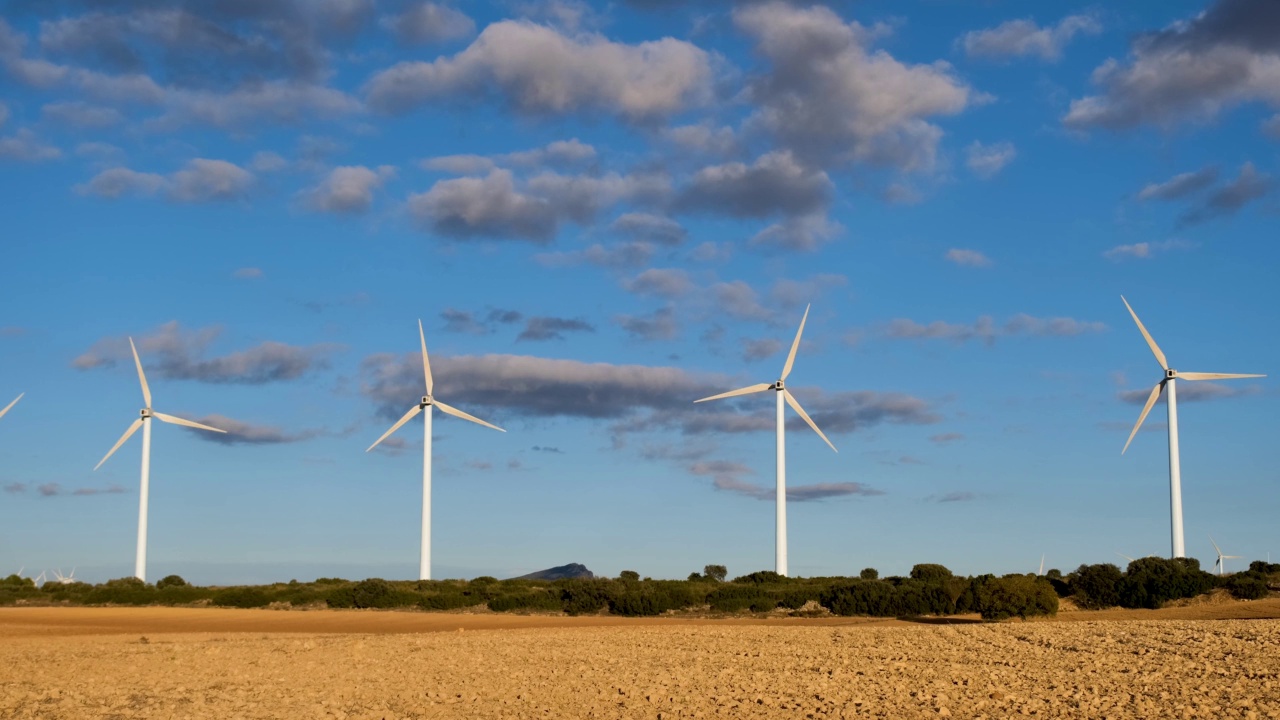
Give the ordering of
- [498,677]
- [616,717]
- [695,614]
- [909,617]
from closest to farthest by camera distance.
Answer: [616,717], [498,677], [909,617], [695,614]

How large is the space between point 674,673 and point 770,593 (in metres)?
30.2

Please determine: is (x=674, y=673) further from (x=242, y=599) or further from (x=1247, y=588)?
(x=242, y=599)

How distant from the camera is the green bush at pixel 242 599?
6575cm

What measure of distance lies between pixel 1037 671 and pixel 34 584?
79318mm

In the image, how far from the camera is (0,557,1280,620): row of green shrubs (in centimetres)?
4862

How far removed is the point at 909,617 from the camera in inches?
1855

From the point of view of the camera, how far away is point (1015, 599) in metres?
41.1

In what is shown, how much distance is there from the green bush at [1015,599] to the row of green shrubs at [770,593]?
3cm

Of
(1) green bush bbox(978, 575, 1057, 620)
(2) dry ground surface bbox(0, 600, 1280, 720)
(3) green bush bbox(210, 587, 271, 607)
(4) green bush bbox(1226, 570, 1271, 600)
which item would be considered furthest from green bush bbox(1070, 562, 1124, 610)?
(3) green bush bbox(210, 587, 271, 607)

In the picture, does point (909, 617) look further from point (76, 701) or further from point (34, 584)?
point (34, 584)

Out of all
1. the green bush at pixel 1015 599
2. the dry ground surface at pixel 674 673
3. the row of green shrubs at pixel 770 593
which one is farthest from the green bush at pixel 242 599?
the green bush at pixel 1015 599

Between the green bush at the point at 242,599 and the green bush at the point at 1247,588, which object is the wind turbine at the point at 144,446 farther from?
the green bush at the point at 1247,588

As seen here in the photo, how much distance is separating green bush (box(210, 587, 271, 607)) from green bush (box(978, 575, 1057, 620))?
1559 inches

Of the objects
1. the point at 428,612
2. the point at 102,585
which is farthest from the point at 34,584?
the point at 428,612
